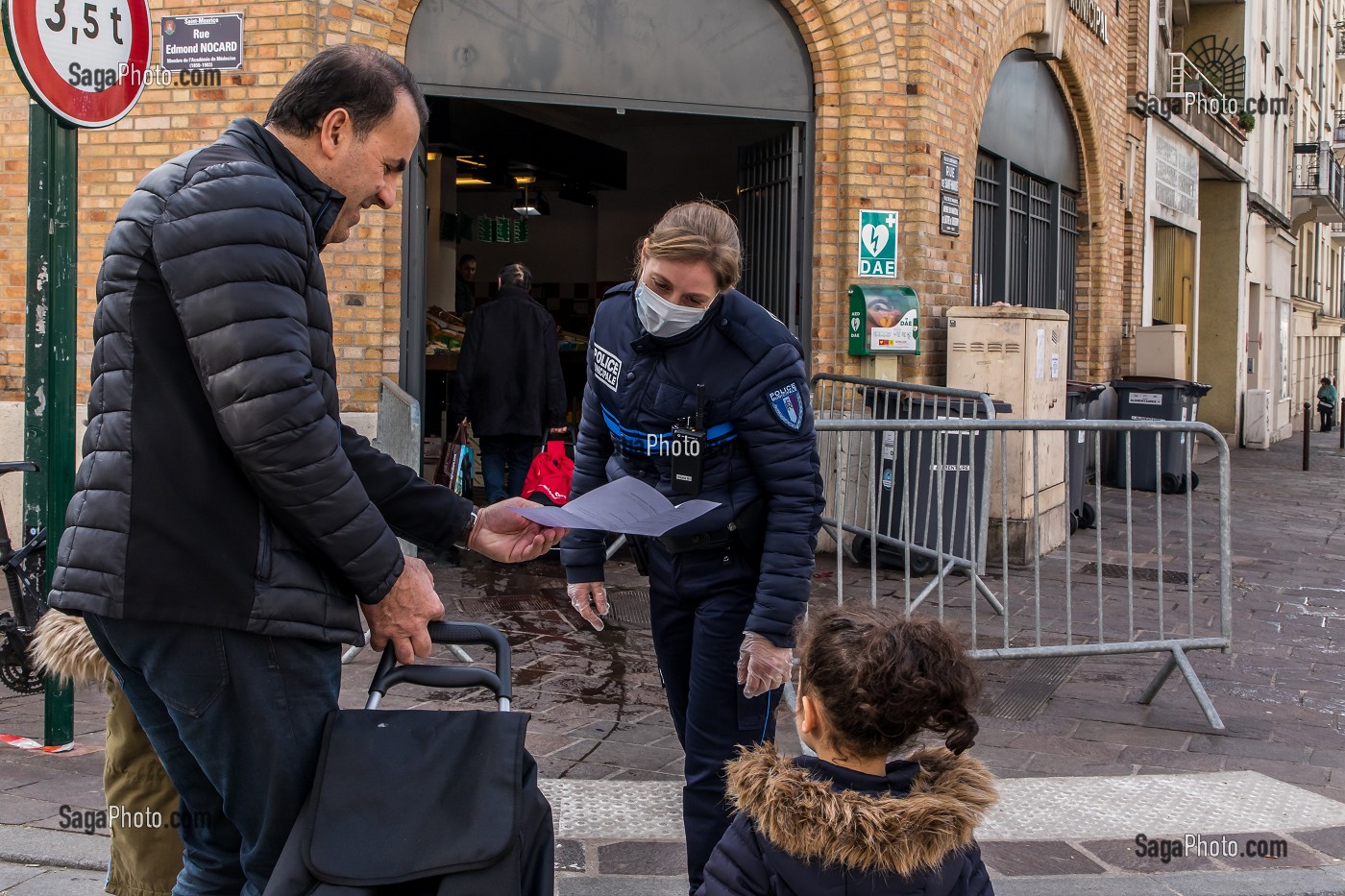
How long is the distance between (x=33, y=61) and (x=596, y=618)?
9.14 ft

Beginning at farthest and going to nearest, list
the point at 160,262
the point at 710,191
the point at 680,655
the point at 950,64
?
the point at 710,191
the point at 950,64
the point at 680,655
the point at 160,262

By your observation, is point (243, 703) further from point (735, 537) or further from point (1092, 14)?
point (1092, 14)

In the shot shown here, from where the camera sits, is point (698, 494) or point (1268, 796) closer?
point (698, 494)

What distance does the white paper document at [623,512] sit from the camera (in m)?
2.71

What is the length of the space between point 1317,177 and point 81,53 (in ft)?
106

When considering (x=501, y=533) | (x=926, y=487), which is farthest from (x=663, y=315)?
(x=926, y=487)

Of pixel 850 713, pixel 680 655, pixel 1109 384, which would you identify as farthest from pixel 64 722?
pixel 1109 384

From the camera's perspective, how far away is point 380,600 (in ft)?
7.66

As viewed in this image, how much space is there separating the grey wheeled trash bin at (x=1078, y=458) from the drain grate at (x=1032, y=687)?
4.36 metres

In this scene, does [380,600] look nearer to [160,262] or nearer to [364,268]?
[160,262]

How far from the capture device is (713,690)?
3.38 meters

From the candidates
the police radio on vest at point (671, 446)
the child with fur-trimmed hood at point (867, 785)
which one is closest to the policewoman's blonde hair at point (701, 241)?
the police radio on vest at point (671, 446)

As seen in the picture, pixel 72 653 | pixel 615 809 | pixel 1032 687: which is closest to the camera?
pixel 72 653

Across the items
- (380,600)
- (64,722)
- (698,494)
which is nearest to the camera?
(380,600)
